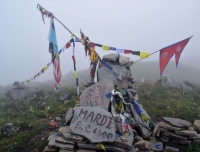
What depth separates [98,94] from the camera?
25.3ft

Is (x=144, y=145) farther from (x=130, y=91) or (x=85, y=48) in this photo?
(x=85, y=48)

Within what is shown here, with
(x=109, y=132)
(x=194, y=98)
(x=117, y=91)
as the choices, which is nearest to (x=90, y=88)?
(x=117, y=91)

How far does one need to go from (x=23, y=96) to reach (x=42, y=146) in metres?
13.4

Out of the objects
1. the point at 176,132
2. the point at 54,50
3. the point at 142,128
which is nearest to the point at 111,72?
the point at 142,128

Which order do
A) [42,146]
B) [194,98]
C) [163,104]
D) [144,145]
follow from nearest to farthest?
[144,145]
[42,146]
[163,104]
[194,98]

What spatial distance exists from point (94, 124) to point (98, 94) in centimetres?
167

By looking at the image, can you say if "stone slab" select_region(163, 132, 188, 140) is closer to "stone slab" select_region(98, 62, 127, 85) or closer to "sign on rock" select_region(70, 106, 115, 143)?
"sign on rock" select_region(70, 106, 115, 143)

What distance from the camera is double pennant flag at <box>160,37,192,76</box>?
8.25 meters

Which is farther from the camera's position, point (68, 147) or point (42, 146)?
point (42, 146)

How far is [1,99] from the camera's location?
→ 18812 mm

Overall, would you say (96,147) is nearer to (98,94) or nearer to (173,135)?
(98,94)

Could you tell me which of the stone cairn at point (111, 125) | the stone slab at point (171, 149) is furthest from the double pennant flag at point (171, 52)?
the stone slab at point (171, 149)

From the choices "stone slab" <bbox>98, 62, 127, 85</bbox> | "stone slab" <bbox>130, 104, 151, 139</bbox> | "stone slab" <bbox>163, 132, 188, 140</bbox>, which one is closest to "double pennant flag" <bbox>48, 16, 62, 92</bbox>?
"stone slab" <bbox>98, 62, 127, 85</bbox>

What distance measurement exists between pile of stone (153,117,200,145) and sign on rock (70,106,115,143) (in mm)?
2634
